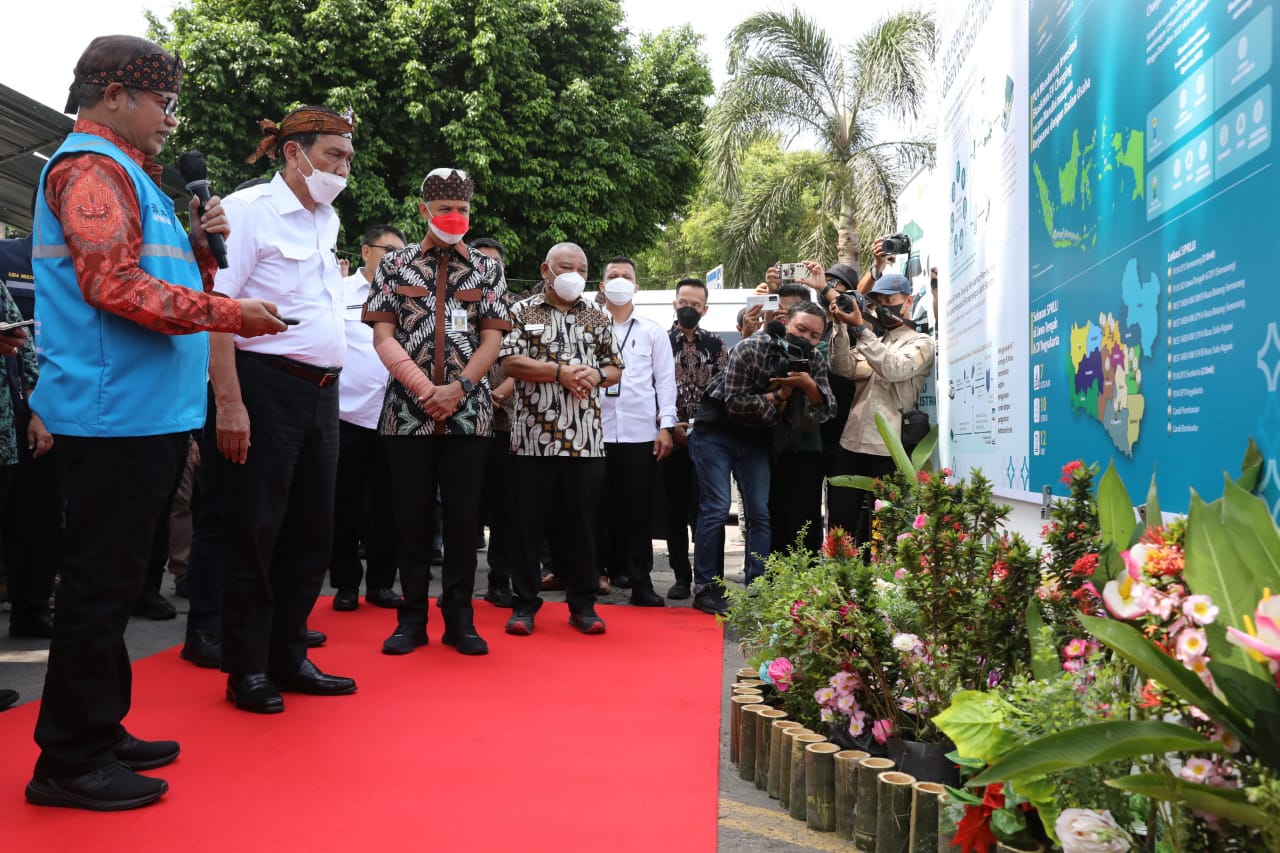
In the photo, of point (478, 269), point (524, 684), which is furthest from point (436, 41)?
point (524, 684)

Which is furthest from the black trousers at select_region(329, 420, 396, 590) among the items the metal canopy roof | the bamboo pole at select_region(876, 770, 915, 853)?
the bamboo pole at select_region(876, 770, 915, 853)

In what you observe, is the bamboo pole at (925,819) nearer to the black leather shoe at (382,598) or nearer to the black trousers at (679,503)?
the black leather shoe at (382,598)

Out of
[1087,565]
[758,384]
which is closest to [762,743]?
[1087,565]

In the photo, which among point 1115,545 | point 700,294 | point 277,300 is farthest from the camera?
point 700,294

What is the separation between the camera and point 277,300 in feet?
12.1

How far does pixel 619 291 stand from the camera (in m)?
6.18

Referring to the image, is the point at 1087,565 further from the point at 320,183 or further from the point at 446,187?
the point at 446,187

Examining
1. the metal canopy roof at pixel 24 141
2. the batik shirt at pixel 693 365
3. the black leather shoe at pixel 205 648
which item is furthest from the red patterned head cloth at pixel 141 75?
the metal canopy roof at pixel 24 141

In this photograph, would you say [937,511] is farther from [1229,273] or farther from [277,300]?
[277,300]

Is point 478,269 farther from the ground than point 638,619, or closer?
farther from the ground

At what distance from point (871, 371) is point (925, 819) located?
3.69 m

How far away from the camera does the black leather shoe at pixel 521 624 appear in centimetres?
520

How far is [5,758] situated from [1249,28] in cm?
369

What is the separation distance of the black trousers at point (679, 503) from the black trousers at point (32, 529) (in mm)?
3415
